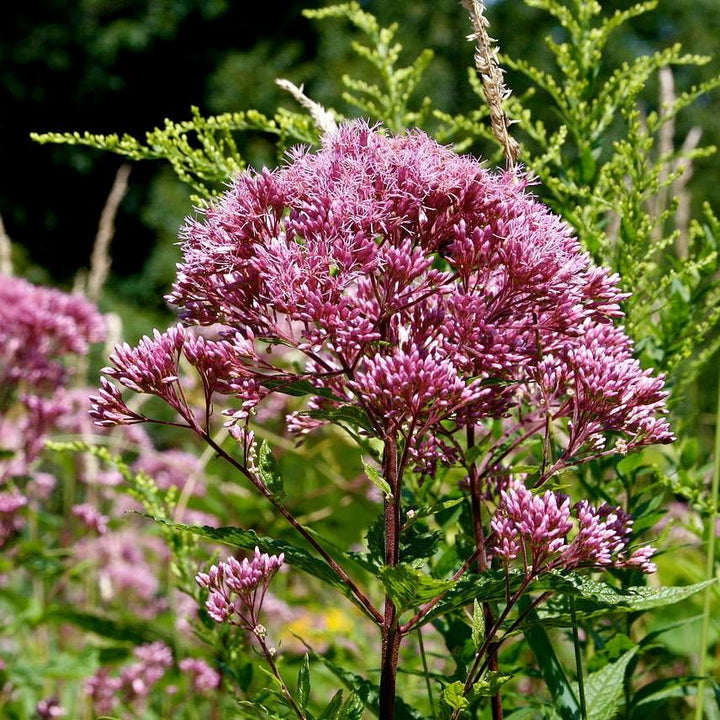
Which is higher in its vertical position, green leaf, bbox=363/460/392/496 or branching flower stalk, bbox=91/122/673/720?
branching flower stalk, bbox=91/122/673/720

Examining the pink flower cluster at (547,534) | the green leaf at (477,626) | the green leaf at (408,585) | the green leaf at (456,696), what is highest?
the pink flower cluster at (547,534)

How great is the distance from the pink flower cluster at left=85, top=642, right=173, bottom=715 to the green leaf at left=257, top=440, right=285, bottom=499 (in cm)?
121

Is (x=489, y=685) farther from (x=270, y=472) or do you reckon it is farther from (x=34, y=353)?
(x=34, y=353)

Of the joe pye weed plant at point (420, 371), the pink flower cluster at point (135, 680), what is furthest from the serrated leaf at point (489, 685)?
the pink flower cluster at point (135, 680)

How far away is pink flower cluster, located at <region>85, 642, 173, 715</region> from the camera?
6.79 feet

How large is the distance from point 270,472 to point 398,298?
216 mm

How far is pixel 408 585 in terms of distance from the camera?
2.82 ft

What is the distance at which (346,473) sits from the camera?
2.88 metres

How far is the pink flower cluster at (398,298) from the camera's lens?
3.11ft

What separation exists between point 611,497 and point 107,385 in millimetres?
669

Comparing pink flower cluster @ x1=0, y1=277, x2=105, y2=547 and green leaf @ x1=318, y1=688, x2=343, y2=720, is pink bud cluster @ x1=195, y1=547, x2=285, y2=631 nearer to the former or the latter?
green leaf @ x1=318, y1=688, x2=343, y2=720

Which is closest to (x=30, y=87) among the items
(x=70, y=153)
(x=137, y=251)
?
(x=70, y=153)

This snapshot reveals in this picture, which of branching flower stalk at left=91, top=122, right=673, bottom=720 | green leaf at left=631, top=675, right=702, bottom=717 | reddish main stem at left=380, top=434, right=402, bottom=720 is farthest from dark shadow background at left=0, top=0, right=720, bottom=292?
reddish main stem at left=380, top=434, right=402, bottom=720

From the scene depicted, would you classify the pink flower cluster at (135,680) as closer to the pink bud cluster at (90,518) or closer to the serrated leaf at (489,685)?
the pink bud cluster at (90,518)
